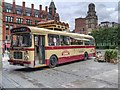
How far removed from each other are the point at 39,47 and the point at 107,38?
47.8 metres

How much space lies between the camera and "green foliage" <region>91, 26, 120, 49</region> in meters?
56.6

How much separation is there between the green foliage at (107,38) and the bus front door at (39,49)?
4433 centimetres

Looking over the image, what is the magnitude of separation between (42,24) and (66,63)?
383 cm

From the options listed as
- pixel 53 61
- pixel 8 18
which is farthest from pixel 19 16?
pixel 53 61

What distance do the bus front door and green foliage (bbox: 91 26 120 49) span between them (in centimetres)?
4433

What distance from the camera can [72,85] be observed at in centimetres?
862

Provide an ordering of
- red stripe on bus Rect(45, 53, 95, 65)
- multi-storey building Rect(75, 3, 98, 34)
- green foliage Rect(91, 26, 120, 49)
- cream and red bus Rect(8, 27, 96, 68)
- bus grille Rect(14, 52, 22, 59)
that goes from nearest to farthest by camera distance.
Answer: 1. cream and red bus Rect(8, 27, 96, 68)
2. bus grille Rect(14, 52, 22, 59)
3. red stripe on bus Rect(45, 53, 95, 65)
4. green foliage Rect(91, 26, 120, 49)
5. multi-storey building Rect(75, 3, 98, 34)

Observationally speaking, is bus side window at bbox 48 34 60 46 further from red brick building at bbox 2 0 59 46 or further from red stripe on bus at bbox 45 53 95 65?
red brick building at bbox 2 0 59 46

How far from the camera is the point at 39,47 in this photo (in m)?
13.3

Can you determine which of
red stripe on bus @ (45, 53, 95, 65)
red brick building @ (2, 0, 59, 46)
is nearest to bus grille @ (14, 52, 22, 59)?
red stripe on bus @ (45, 53, 95, 65)

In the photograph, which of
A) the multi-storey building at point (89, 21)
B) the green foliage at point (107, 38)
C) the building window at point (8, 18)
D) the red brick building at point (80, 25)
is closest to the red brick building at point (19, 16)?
the building window at point (8, 18)

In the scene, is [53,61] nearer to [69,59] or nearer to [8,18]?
[69,59]

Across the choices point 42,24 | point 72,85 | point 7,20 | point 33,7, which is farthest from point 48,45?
point 33,7

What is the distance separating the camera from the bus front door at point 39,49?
1300 centimetres
